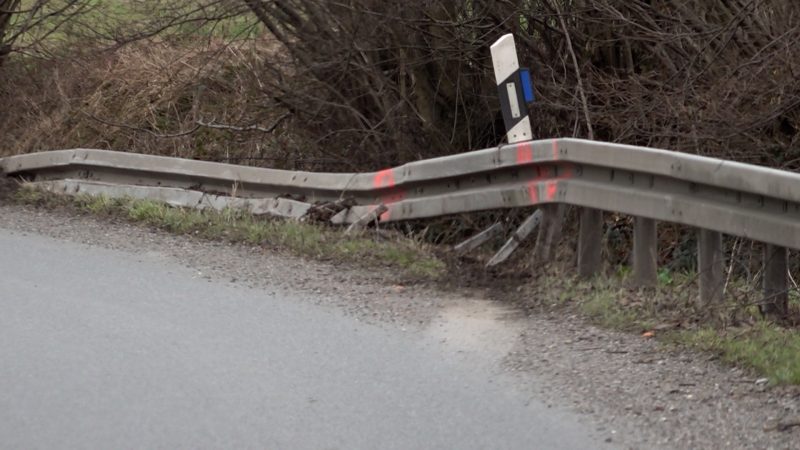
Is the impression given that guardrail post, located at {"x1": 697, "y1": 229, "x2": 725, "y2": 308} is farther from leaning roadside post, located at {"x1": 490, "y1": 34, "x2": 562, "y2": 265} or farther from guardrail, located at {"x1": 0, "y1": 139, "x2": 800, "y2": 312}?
leaning roadside post, located at {"x1": 490, "y1": 34, "x2": 562, "y2": 265}

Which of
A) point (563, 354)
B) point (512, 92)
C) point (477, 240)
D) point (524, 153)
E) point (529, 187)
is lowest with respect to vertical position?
point (563, 354)

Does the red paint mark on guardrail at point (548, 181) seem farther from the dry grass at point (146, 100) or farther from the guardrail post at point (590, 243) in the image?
the dry grass at point (146, 100)

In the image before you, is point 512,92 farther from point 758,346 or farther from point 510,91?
point 758,346

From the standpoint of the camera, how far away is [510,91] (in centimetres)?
939

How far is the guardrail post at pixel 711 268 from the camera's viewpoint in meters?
7.47

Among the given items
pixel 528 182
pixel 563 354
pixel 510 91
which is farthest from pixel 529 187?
pixel 563 354

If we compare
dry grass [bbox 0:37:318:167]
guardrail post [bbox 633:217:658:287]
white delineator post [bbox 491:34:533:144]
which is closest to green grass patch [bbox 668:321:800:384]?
guardrail post [bbox 633:217:658:287]

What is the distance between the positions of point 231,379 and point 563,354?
1571 mm

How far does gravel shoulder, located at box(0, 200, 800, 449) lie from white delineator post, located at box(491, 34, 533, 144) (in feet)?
4.39

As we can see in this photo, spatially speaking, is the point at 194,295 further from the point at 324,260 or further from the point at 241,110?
the point at 241,110

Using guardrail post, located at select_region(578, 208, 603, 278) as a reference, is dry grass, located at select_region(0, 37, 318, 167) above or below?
above

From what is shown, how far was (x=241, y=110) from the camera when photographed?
1444 centimetres

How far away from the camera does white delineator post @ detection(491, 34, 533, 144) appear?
9.27 meters

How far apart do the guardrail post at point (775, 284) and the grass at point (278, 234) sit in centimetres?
216
